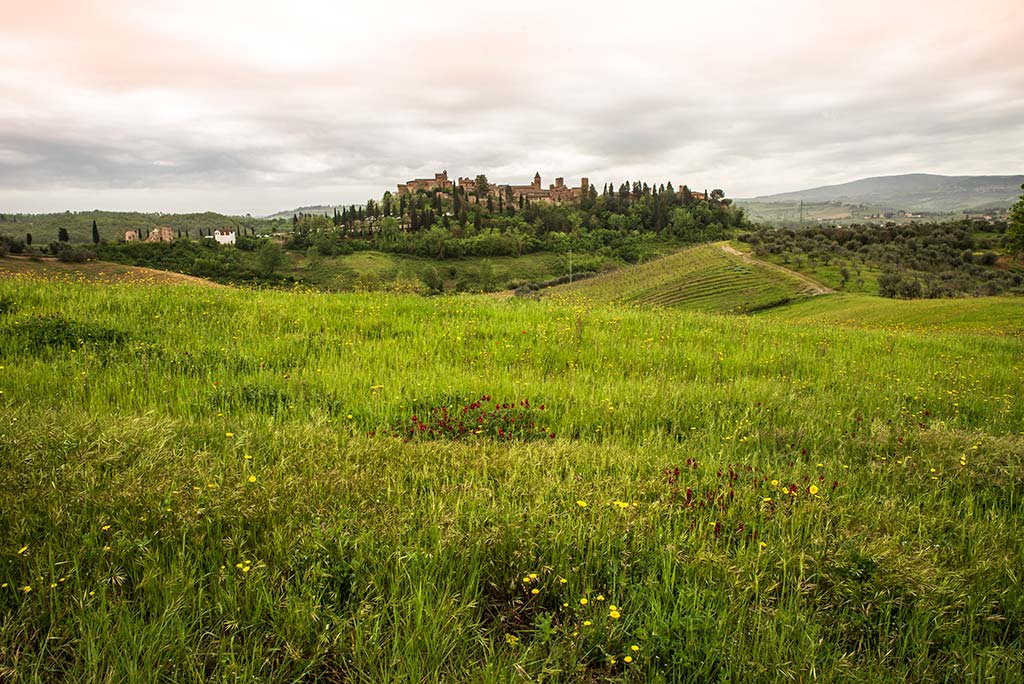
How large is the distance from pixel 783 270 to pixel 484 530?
262ft

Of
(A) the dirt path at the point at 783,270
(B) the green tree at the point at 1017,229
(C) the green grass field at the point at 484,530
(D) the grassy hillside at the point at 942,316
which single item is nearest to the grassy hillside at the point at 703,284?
(A) the dirt path at the point at 783,270

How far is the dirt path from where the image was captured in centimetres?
5938

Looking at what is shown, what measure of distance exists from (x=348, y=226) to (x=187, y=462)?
189785 millimetres

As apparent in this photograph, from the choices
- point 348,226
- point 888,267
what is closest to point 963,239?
point 888,267

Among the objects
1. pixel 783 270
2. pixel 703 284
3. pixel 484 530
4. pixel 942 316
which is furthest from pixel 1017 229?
pixel 484 530

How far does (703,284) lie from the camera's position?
243 ft

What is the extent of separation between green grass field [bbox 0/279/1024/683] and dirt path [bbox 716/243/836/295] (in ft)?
199

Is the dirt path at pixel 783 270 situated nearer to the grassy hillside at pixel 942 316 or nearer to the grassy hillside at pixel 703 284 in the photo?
the grassy hillside at pixel 703 284

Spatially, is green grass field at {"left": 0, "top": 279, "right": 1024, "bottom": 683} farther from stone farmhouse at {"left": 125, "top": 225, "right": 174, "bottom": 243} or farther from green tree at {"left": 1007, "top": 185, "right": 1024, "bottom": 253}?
stone farmhouse at {"left": 125, "top": 225, "right": 174, "bottom": 243}

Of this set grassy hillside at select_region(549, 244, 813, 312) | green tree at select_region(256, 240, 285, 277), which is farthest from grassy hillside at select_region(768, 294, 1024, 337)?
green tree at select_region(256, 240, 285, 277)

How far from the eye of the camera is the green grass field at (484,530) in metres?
2.37

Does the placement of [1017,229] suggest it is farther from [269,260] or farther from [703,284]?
[269,260]

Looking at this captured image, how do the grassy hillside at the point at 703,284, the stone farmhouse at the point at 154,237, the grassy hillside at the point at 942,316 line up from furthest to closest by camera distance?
the stone farmhouse at the point at 154,237, the grassy hillside at the point at 703,284, the grassy hillside at the point at 942,316

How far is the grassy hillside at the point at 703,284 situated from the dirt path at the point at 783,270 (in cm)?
24
